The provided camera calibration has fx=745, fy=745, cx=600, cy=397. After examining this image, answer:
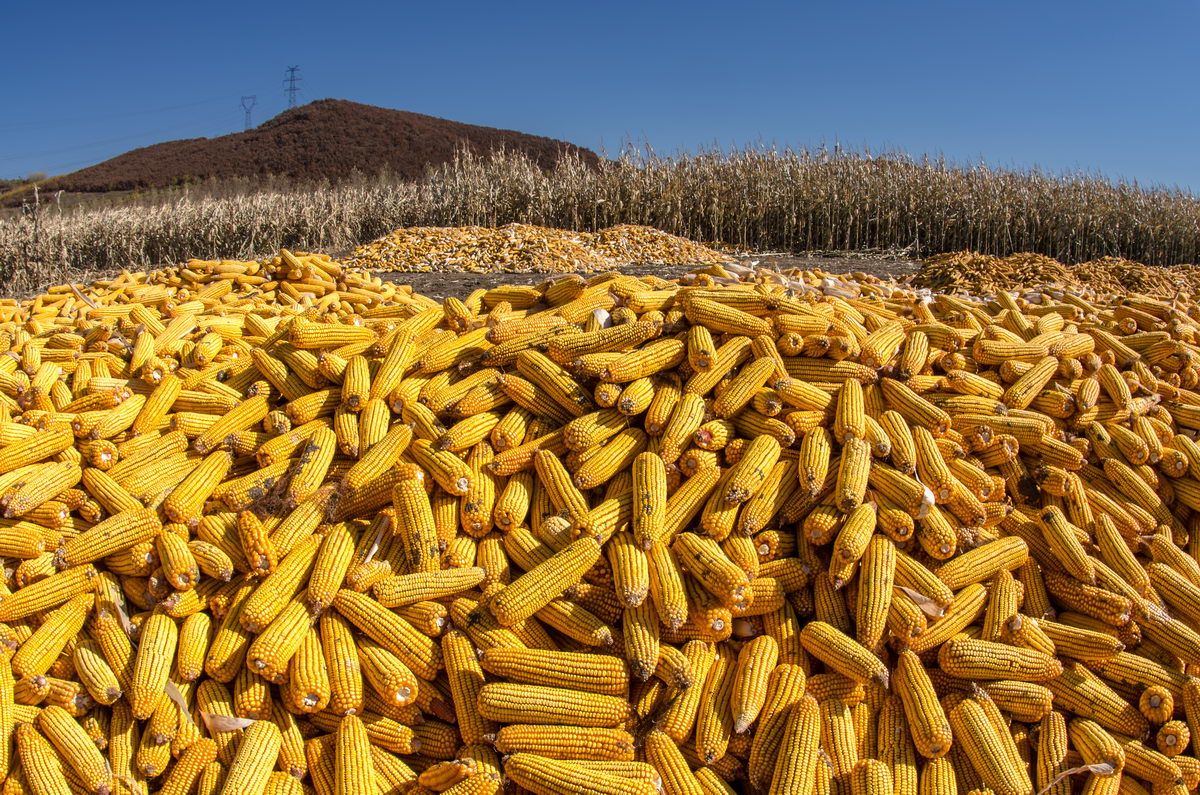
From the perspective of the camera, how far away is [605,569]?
2.81 meters

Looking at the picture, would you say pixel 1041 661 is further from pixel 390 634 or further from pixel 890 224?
pixel 890 224

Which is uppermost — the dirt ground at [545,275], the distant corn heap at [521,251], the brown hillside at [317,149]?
the brown hillside at [317,149]

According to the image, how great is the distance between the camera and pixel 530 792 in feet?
7.89

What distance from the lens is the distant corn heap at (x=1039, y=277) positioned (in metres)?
11.5

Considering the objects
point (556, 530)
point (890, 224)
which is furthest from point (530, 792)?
point (890, 224)

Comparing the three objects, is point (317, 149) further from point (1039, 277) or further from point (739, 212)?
point (1039, 277)

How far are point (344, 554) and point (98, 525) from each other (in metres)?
1.08

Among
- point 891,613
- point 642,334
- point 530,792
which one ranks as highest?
point 642,334

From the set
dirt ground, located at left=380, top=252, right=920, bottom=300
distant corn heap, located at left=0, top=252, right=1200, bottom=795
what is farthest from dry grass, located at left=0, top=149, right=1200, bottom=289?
distant corn heap, located at left=0, top=252, right=1200, bottom=795

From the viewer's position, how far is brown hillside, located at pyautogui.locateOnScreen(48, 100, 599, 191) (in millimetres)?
43344

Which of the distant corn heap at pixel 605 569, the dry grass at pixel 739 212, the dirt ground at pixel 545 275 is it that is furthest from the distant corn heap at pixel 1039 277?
the distant corn heap at pixel 605 569

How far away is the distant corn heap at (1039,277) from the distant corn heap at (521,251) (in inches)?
150

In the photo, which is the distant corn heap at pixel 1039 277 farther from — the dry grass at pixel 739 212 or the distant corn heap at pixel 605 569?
the distant corn heap at pixel 605 569

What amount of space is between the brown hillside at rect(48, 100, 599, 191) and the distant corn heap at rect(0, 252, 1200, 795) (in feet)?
133
